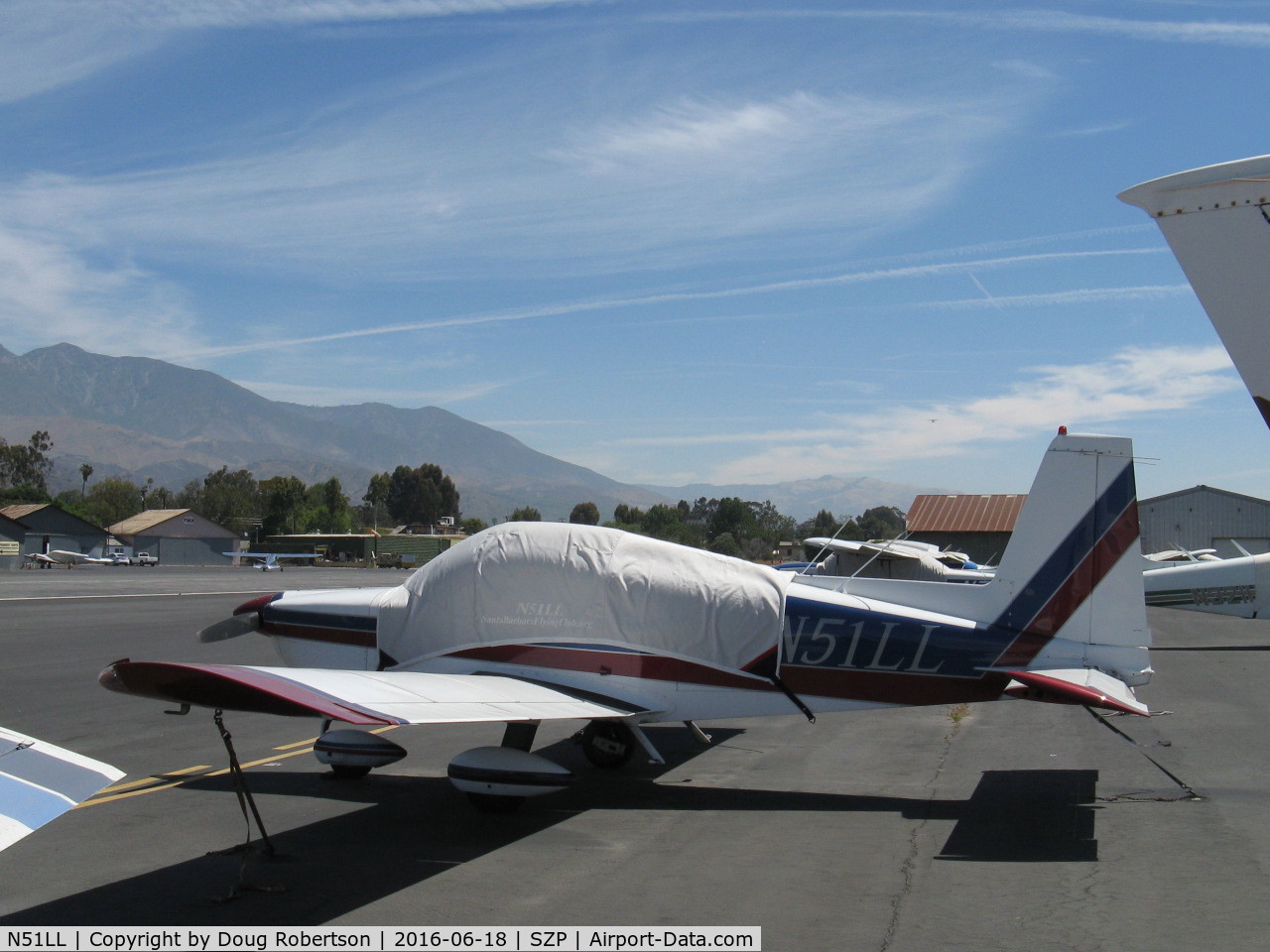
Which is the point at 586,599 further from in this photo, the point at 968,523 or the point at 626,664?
the point at 968,523

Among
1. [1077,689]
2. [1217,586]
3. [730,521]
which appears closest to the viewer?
[1077,689]

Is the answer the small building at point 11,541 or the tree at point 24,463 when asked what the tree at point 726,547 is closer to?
the small building at point 11,541

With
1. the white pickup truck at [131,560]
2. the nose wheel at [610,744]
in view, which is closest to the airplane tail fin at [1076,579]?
the nose wheel at [610,744]

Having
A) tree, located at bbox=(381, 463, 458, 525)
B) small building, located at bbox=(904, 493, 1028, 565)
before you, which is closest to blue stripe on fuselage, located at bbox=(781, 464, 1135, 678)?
small building, located at bbox=(904, 493, 1028, 565)

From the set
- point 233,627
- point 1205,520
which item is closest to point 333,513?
point 1205,520

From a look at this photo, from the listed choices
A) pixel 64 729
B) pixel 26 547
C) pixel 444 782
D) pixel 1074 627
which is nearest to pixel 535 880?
pixel 444 782

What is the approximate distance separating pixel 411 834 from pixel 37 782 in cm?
398

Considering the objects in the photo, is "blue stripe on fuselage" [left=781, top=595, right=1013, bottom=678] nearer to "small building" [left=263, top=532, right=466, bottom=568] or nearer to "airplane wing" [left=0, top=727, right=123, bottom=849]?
"airplane wing" [left=0, top=727, right=123, bottom=849]

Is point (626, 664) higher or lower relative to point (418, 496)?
lower

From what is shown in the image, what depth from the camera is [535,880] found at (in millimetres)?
5945

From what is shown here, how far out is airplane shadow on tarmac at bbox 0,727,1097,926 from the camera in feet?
17.7

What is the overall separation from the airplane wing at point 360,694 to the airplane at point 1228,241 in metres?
4.50

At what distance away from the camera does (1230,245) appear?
137 inches

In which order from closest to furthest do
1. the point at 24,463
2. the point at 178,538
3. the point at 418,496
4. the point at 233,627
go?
the point at 233,627
the point at 178,538
the point at 24,463
the point at 418,496
